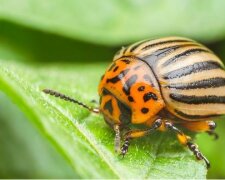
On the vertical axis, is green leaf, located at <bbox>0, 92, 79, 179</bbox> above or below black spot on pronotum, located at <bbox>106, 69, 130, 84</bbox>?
below

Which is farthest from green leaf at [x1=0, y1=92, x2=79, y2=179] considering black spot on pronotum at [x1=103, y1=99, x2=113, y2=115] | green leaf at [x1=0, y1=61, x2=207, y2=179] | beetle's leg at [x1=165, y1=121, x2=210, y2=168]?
beetle's leg at [x1=165, y1=121, x2=210, y2=168]

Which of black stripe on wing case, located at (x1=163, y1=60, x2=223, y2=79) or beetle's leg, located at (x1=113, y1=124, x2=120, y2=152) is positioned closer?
beetle's leg, located at (x1=113, y1=124, x2=120, y2=152)

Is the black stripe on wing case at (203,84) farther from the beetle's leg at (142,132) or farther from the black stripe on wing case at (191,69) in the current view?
the beetle's leg at (142,132)

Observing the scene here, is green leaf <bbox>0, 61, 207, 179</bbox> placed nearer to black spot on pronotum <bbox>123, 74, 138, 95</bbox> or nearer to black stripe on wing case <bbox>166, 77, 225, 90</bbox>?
black spot on pronotum <bbox>123, 74, 138, 95</bbox>

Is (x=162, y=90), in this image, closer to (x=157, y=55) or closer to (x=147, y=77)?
(x=147, y=77)

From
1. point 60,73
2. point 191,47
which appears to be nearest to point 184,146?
point 191,47

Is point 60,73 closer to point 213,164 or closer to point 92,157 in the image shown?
point 213,164

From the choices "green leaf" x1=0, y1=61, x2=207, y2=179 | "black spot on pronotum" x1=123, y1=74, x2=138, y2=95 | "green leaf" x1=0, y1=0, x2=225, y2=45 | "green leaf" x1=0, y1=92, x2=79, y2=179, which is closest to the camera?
"green leaf" x1=0, y1=61, x2=207, y2=179

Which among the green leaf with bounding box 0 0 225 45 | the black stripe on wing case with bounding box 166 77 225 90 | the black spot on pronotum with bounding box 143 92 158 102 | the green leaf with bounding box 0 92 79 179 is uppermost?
the green leaf with bounding box 0 0 225 45
